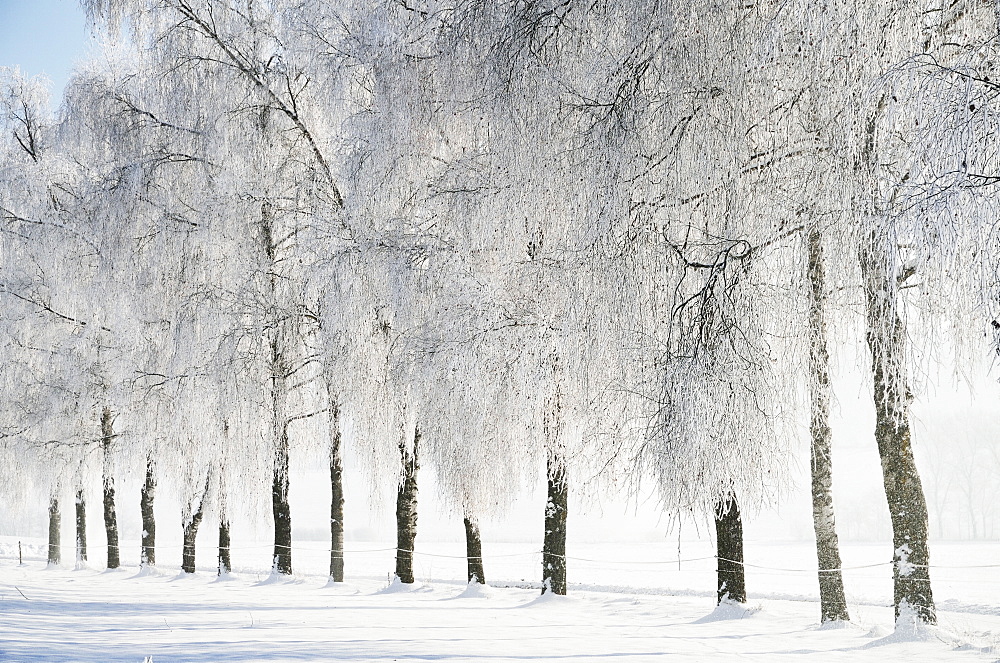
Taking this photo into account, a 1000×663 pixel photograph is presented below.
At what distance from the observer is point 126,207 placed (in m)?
12.6

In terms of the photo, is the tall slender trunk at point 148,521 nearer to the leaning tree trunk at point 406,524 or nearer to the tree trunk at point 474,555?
the leaning tree trunk at point 406,524

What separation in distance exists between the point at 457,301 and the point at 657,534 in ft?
88.3

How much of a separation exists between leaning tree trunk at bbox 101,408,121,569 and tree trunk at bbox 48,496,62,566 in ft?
11.1

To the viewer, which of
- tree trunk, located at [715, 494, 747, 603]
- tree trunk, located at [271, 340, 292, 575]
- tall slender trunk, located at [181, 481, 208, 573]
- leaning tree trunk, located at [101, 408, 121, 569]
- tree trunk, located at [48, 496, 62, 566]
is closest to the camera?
tree trunk, located at [715, 494, 747, 603]

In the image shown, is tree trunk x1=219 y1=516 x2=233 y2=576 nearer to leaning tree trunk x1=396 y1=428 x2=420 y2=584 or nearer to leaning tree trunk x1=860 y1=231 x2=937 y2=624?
leaning tree trunk x1=396 y1=428 x2=420 y2=584

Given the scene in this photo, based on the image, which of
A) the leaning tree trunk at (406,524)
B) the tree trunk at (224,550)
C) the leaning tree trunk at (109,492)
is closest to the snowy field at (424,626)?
the leaning tree trunk at (406,524)

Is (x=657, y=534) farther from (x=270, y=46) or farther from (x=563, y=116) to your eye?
(x=563, y=116)

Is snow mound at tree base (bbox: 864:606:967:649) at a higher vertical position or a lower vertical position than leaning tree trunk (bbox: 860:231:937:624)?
lower

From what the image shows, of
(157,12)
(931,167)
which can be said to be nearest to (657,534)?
(157,12)

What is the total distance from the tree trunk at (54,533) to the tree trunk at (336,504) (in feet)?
35.4

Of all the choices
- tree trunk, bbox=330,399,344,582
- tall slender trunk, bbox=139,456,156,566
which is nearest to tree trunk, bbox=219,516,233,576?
tall slender trunk, bbox=139,456,156,566

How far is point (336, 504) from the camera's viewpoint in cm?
1357

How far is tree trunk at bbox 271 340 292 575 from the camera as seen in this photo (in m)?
12.0

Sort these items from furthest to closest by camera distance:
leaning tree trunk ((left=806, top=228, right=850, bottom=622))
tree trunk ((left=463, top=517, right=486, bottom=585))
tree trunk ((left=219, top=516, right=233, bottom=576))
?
tree trunk ((left=219, top=516, right=233, bottom=576)) → tree trunk ((left=463, top=517, right=486, bottom=585)) → leaning tree trunk ((left=806, top=228, right=850, bottom=622))
